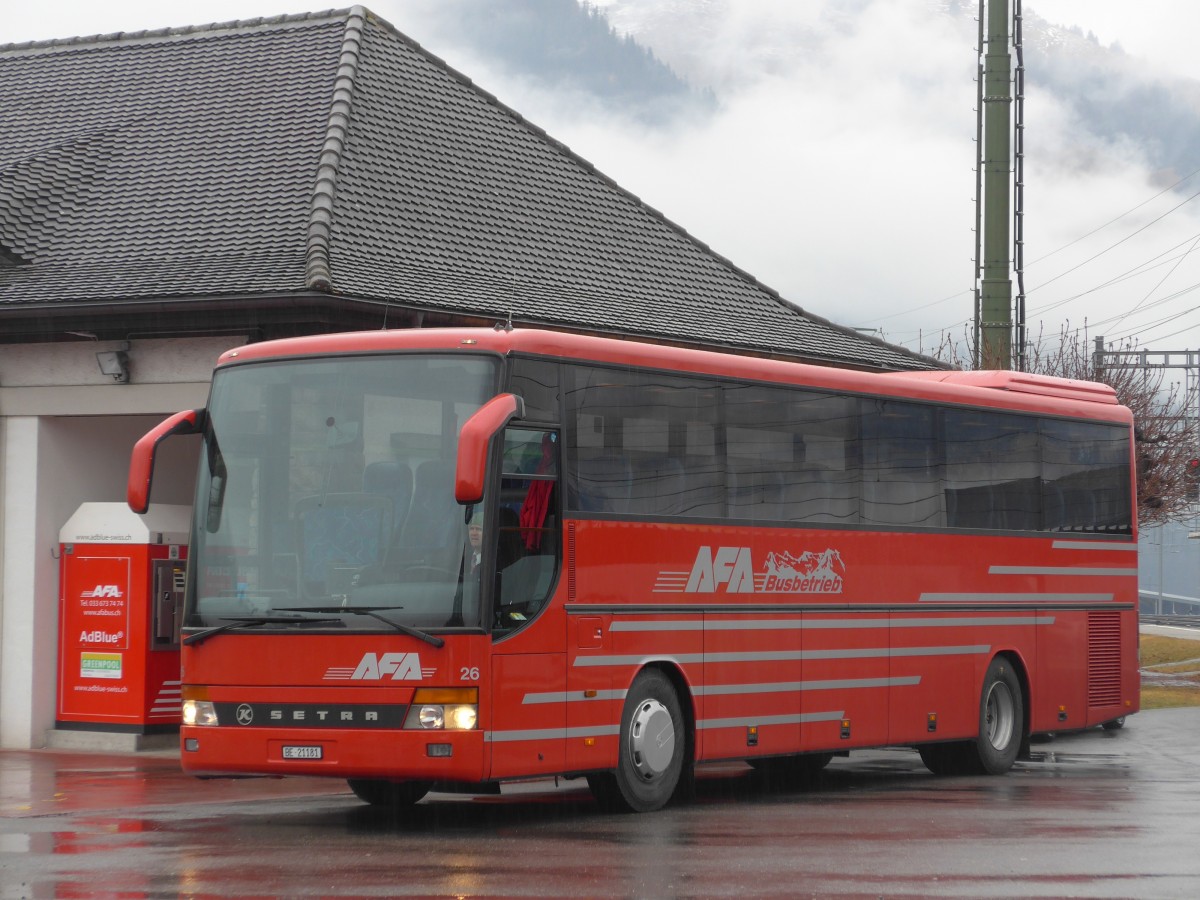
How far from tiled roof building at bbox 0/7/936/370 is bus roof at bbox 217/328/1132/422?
16.3ft

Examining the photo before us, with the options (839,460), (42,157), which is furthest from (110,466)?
(839,460)

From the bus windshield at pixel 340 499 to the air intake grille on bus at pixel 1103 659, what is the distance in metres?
8.41

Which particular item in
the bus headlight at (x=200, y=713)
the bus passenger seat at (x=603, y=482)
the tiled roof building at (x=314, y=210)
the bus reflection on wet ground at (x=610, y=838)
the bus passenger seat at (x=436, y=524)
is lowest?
the bus reflection on wet ground at (x=610, y=838)

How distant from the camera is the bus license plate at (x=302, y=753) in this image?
1170 centimetres

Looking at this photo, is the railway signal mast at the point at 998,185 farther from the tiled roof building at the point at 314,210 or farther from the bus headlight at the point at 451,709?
the bus headlight at the point at 451,709

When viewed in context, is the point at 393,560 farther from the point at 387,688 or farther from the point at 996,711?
the point at 996,711

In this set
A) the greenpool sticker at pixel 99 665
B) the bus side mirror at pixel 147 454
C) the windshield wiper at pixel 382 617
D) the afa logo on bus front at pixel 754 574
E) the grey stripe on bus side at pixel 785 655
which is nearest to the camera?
the windshield wiper at pixel 382 617

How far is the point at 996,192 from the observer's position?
3284 centimetres

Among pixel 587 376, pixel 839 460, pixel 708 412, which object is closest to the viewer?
pixel 587 376

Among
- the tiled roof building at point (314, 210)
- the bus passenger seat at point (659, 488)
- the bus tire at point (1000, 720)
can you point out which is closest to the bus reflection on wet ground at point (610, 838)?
the bus tire at point (1000, 720)

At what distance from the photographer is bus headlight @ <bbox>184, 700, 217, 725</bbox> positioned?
12070 millimetres

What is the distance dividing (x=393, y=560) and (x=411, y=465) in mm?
577

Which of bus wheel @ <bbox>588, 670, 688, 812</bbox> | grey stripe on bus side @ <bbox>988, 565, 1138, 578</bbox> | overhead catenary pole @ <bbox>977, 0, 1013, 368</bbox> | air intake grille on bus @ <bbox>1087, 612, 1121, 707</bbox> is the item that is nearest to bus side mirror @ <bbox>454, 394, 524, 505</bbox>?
bus wheel @ <bbox>588, 670, 688, 812</bbox>

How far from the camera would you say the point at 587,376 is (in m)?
12.6
